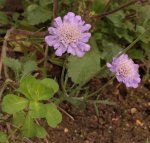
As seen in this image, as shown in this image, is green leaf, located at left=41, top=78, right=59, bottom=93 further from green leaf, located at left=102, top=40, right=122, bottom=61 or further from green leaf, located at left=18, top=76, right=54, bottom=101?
green leaf, located at left=102, top=40, right=122, bottom=61

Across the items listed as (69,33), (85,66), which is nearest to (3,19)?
(85,66)

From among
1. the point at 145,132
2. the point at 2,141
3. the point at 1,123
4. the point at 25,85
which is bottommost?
the point at 145,132

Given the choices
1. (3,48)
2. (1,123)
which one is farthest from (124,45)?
(1,123)

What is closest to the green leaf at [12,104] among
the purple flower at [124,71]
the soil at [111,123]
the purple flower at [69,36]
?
the purple flower at [69,36]

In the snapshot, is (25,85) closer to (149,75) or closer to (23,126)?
(23,126)

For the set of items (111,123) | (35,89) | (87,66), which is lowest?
(111,123)

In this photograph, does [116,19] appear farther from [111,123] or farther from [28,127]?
[28,127]

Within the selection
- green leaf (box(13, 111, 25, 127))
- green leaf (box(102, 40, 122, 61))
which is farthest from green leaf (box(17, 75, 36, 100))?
green leaf (box(102, 40, 122, 61))
